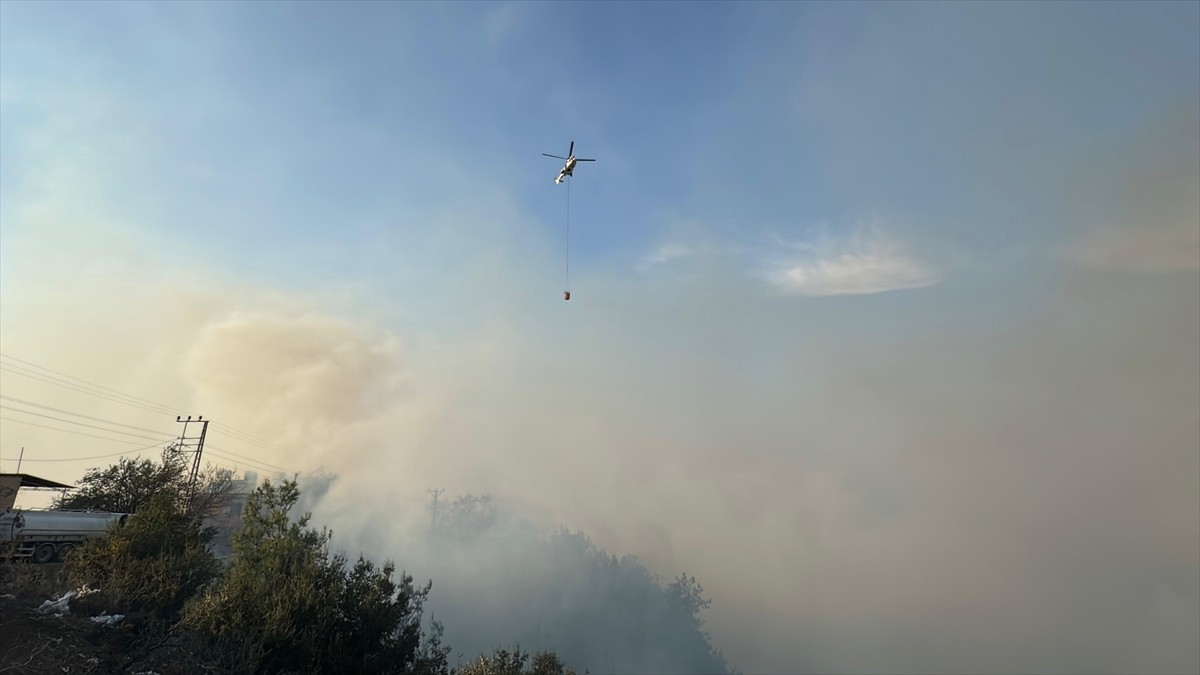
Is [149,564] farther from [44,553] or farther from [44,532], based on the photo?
[44,532]

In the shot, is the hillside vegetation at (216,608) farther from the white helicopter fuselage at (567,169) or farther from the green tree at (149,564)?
the white helicopter fuselage at (567,169)

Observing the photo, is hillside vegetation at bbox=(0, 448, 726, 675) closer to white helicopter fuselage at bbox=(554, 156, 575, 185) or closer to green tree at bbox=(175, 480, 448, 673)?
green tree at bbox=(175, 480, 448, 673)

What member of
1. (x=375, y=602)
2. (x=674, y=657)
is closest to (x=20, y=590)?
(x=375, y=602)

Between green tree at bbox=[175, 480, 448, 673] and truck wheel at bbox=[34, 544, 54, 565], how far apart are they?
17.3 meters

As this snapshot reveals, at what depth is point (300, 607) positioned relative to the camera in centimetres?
2342

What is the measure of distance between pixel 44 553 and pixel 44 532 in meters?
1.36

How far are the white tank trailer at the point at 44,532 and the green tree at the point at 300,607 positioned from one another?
1575 cm

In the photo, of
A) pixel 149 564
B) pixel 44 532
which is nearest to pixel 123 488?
pixel 44 532

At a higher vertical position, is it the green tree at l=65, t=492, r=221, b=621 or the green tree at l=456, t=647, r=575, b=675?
the green tree at l=65, t=492, r=221, b=621

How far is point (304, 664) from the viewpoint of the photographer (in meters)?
22.6

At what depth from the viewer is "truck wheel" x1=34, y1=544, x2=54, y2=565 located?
3553 centimetres

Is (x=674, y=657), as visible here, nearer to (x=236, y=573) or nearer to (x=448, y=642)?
(x=448, y=642)

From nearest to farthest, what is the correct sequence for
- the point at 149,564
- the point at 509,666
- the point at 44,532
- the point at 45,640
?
the point at 45,640 → the point at 149,564 → the point at 509,666 → the point at 44,532

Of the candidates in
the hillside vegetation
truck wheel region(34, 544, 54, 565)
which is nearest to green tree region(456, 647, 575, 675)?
the hillside vegetation
